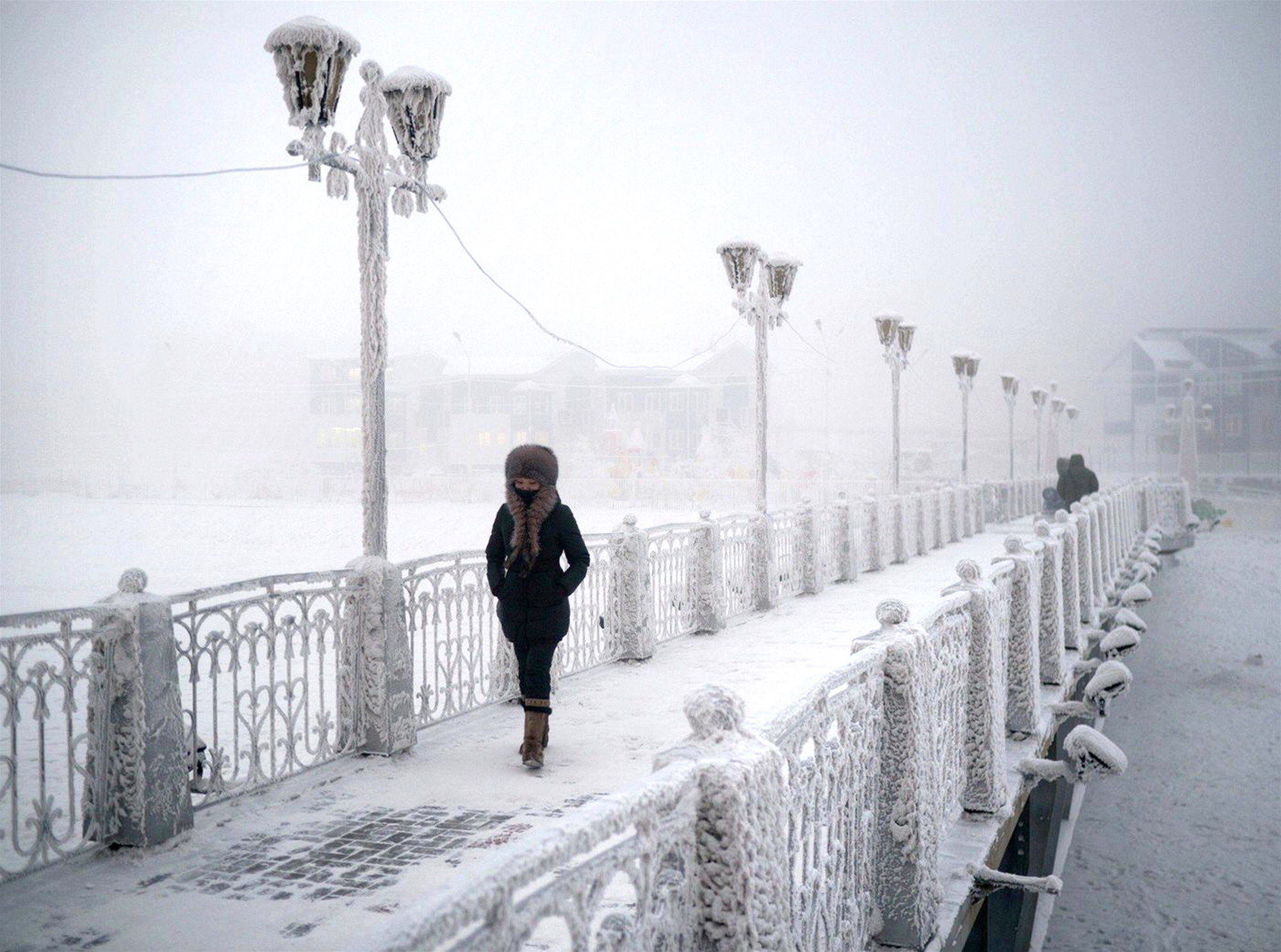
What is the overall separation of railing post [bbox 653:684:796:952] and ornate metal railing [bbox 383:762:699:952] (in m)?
0.04

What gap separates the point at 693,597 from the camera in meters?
11.8

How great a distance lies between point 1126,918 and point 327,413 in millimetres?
55642

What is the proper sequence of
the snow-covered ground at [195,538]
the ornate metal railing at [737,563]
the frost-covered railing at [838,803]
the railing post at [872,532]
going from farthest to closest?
the snow-covered ground at [195,538], the railing post at [872,532], the ornate metal railing at [737,563], the frost-covered railing at [838,803]

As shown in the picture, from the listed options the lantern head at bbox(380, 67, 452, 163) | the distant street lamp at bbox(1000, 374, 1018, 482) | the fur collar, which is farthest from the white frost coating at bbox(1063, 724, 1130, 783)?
the distant street lamp at bbox(1000, 374, 1018, 482)

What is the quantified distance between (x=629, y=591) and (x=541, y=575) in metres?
3.70

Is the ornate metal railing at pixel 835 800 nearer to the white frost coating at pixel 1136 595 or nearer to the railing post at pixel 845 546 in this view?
the white frost coating at pixel 1136 595

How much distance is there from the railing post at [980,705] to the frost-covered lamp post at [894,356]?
15.5m

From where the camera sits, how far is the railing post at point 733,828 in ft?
7.95

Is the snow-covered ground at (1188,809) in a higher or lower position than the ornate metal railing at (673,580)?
lower

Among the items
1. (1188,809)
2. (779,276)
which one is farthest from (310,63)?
(1188,809)

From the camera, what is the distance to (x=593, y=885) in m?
2.03

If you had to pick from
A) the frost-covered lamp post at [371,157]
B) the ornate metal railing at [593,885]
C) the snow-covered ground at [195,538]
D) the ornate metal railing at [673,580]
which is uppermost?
the frost-covered lamp post at [371,157]

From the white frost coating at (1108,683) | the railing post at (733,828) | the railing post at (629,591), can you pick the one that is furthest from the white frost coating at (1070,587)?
the railing post at (733,828)

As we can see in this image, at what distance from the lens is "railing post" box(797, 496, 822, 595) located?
15188 mm
